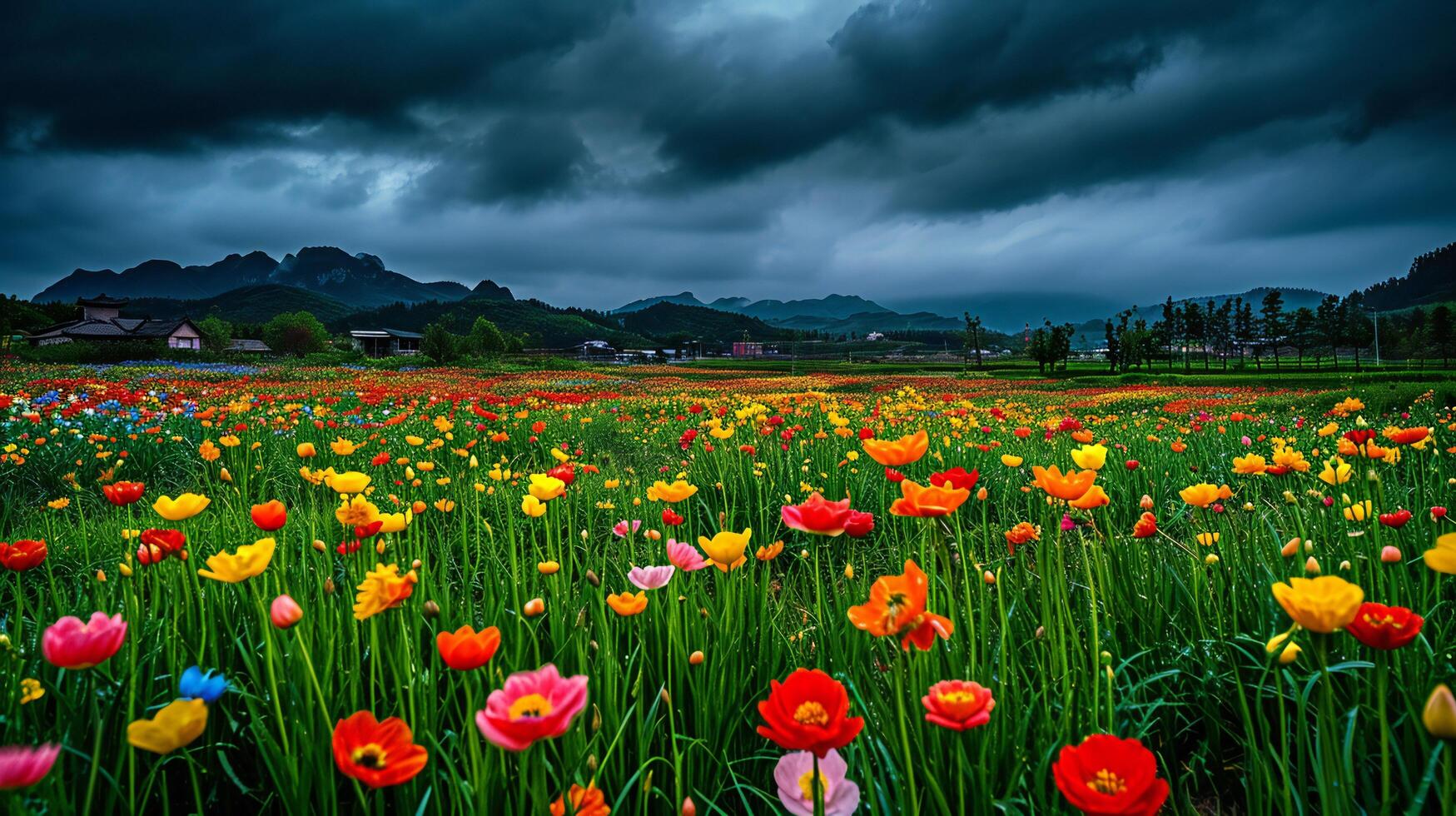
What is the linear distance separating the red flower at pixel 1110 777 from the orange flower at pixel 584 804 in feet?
2.06

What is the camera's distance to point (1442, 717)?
2.10 feet

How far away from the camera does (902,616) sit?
2.96 feet

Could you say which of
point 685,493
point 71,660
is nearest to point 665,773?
point 685,493

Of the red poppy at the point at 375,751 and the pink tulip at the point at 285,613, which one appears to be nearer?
the red poppy at the point at 375,751

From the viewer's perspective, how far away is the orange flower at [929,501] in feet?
3.64

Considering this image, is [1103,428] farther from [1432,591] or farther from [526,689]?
[526,689]

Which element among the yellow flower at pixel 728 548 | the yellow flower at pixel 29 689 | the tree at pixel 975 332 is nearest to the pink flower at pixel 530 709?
the yellow flower at pixel 728 548

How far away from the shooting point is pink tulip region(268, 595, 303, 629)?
37.1 inches

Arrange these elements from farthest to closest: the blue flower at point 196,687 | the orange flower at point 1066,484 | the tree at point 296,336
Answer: the tree at point 296,336 < the orange flower at point 1066,484 < the blue flower at point 196,687

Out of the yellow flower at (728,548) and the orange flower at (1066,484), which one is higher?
the orange flower at (1066,484)

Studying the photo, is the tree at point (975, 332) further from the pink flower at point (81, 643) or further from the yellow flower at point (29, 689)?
the pink flower at point (81, 643)

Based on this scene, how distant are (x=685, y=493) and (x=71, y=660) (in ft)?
3.91

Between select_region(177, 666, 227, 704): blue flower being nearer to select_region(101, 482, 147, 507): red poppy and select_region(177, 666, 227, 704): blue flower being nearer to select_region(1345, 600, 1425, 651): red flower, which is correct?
select_region(101, 482, 147, 507): red poppy

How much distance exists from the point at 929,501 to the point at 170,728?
3.75 ft
